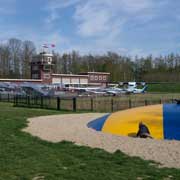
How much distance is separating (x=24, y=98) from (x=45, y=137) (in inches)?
1088

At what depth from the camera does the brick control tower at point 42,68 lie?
10413 centimetres

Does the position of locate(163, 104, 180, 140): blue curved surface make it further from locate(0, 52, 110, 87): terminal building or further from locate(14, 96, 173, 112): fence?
locate(0, 52, 110, 87): terminal building

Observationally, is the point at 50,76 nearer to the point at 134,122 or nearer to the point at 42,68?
the point at 42,68

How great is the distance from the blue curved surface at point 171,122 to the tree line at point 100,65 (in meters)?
107

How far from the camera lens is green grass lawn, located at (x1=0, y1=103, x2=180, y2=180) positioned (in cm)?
717

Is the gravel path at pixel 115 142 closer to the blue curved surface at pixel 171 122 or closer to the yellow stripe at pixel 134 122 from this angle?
the yellow stripe at pixel 134 122

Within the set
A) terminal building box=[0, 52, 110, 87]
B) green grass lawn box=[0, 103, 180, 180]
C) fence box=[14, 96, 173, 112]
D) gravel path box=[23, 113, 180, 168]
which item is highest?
terminal building box=[0, 52, 110, 87]

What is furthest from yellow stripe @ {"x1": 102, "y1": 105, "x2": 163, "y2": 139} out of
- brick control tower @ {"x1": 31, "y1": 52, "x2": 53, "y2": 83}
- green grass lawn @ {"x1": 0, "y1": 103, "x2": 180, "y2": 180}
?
brick control tower @ {"x1": 31, "y1": 52, "x2": 53, "y2": 83}

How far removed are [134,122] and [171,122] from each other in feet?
4.91

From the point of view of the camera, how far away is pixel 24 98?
4053 cm

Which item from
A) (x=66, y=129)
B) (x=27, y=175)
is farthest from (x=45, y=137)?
(x=27, y=175)

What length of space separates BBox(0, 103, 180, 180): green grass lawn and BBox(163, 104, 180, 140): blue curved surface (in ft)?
13.6

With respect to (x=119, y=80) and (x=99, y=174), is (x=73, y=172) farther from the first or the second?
(x=119, y=80)

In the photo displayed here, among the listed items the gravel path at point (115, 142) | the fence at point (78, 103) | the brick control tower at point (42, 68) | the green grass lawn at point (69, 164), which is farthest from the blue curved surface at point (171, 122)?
the brick control tower at point (42, 68)
